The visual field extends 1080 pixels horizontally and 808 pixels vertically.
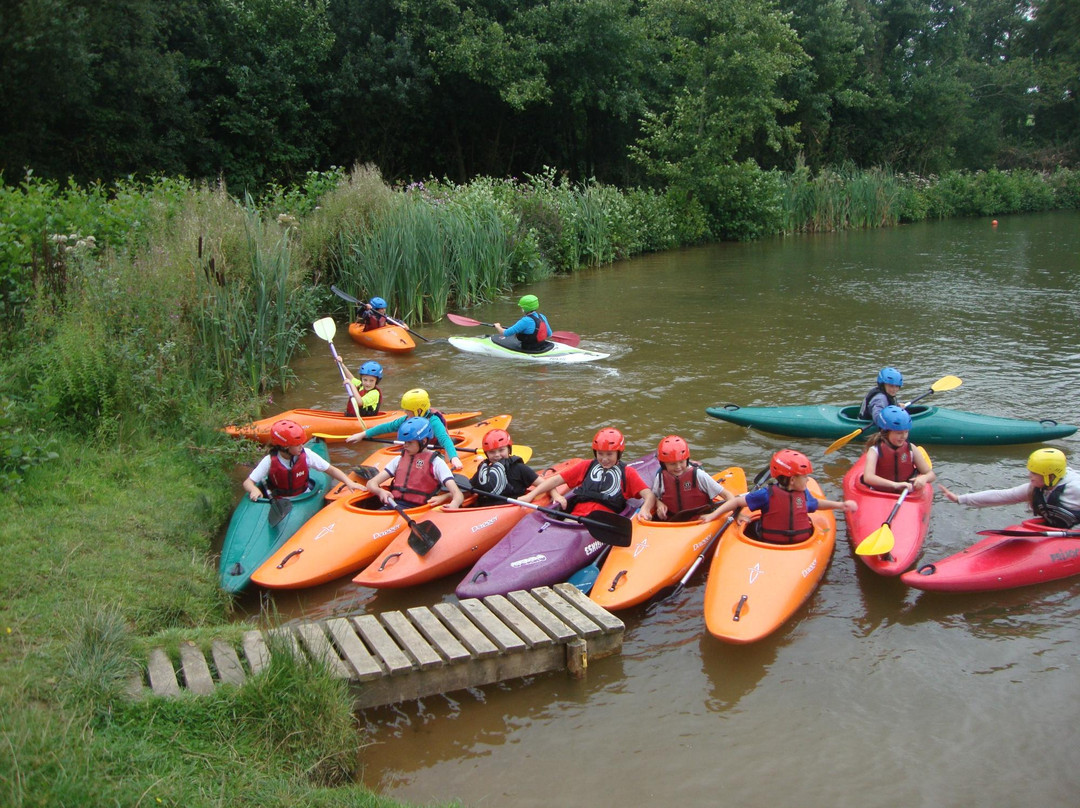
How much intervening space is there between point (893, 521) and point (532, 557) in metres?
2.31

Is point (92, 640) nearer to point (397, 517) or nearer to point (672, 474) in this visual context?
point (397, 517)

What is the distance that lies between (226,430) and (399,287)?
6030mm

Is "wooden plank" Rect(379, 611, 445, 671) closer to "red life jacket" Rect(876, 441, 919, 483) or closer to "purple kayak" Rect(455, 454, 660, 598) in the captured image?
"purple kayak" Rect(455, 454, 660, 598)

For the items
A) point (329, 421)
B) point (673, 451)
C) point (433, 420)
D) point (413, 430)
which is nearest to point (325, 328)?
point (329, 421)

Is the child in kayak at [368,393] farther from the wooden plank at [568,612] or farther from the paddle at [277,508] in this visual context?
the wooden plank at [568,612]

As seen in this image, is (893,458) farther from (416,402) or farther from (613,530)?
(416,402)

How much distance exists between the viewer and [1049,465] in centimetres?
530

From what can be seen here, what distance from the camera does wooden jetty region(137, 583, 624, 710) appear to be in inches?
148

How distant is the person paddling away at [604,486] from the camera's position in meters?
5.75

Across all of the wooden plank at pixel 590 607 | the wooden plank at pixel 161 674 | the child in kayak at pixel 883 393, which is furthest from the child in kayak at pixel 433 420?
the child in kayak at pixel 883 393

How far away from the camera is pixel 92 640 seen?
362cm

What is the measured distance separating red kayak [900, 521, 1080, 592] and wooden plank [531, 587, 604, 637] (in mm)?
1914

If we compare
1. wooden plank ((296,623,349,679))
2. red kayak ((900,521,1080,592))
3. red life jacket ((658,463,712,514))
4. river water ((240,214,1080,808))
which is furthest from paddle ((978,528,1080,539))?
wooden plank ((296,623,349,679))

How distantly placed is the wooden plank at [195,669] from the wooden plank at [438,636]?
3.22 feet
